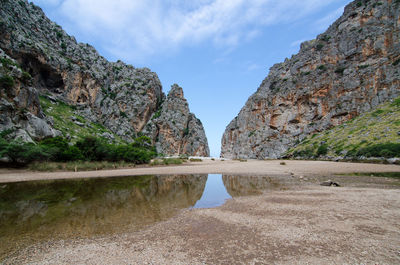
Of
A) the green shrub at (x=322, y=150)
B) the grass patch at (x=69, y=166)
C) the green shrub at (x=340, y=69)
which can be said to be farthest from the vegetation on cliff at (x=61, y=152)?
the green shrub at (x=340, y=69)

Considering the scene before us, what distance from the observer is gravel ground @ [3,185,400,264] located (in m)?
3.88

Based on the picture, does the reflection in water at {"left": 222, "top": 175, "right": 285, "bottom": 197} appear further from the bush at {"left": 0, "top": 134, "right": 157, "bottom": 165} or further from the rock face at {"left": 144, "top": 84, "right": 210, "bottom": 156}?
the rock face at {"left": 144, "top": 84, "right": 210, "bottom": 156}

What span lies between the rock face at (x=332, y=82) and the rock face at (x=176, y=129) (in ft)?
89.6

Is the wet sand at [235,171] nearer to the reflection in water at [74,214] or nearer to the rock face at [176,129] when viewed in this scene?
the reflection in water at [74,214]

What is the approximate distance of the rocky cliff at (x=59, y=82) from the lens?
30.1 meters

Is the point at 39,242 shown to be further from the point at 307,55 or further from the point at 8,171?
the point at 307,55

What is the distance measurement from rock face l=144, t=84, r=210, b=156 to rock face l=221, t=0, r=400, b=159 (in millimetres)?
27315

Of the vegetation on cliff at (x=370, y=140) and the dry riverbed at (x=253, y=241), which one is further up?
the vegetation on cliff at (x=370, y=140)

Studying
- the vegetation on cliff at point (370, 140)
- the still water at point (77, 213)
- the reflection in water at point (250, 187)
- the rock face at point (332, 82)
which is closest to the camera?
the still water at point (77, 213)

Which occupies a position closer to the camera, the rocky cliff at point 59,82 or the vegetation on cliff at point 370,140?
the vegetation on cliff at point 370,140

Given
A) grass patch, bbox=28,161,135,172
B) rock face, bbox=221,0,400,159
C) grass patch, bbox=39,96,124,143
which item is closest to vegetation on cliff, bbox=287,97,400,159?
rock face, bbox=221,0,400,159

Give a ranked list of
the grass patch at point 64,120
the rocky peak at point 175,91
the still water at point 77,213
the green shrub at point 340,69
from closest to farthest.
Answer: the still water at point 77,213
the grass patch at point 64,120
the green shrub at point 340,69
the rocky peak at point 175,91

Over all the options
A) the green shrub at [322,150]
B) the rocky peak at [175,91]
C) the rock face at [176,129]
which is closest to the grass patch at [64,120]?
the rock face at [176,129]

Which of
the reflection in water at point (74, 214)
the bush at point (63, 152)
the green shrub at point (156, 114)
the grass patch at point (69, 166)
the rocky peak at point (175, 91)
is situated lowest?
the reflection in water at point (74, 214)
